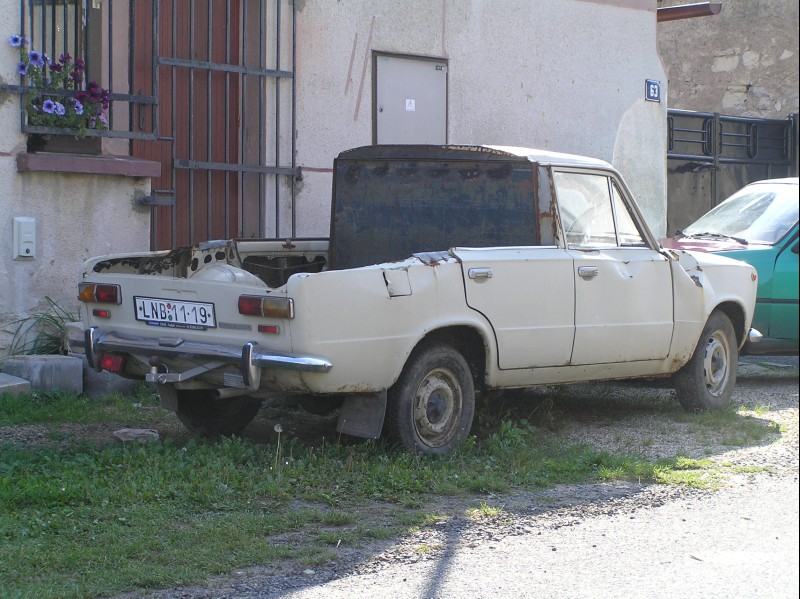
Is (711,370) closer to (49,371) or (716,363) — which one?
(716,363)

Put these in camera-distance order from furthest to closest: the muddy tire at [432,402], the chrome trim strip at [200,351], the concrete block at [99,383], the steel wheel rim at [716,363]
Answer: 1. the concrete block at [99,383]
2. the steel wheel rim at [716,363]
3. the muddy tire at [432,402]
4. the chrome trim strip at [200,351]

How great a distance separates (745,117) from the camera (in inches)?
449

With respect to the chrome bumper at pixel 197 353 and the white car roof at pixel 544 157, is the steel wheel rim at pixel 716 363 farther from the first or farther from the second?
the chrome bumper at pixel 197 353

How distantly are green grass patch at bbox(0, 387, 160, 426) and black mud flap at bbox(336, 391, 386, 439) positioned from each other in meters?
1.99

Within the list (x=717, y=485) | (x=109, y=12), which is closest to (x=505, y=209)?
(x=717, y=485)

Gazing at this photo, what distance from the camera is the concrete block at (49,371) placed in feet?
27.5

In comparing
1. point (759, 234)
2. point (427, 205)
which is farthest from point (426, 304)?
point (759, 234)

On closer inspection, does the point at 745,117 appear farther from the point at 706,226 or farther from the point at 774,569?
the point at 774,569

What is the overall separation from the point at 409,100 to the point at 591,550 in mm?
7022

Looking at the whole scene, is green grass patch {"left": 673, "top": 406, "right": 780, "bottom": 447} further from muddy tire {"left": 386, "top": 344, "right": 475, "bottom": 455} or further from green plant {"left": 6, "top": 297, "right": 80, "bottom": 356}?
green plant {"left": 6, "top": 297, "right": 80, "bottom": 356}

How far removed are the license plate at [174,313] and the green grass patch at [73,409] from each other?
1.47 m

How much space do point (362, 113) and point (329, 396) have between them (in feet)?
16.1

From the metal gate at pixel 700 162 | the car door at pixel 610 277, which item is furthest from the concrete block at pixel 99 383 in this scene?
the metal gate at pixel 700 162

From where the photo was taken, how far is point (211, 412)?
722 centimetres
